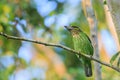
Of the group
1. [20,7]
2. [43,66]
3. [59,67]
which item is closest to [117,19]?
[20,7]

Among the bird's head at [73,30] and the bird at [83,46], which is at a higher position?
the bird's head at [73,30]

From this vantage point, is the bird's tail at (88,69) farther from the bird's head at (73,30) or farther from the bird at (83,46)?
the bird's head at (73,30)

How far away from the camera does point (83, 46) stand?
2.40 m

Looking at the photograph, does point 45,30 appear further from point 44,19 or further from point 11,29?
point 11,29

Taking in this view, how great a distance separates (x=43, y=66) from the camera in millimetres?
9016

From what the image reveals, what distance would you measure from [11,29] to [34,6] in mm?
1750

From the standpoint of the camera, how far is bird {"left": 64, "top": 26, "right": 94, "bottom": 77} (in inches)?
93.4

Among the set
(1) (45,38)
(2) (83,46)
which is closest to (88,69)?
(2) (83,46)

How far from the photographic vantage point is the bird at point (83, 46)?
7.78 feet

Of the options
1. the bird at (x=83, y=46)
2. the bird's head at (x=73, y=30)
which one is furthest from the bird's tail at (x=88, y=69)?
the bird's head at (x=73, y=30)

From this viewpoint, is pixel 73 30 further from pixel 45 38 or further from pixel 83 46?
pixel 45 38

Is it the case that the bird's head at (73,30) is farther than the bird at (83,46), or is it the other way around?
the bird's head at (73,30)

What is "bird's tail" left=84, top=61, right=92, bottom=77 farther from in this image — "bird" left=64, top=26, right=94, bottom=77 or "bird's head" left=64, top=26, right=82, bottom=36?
"bird's head" left=64, top=26, right=82, bottom=36

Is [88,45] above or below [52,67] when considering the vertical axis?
above
